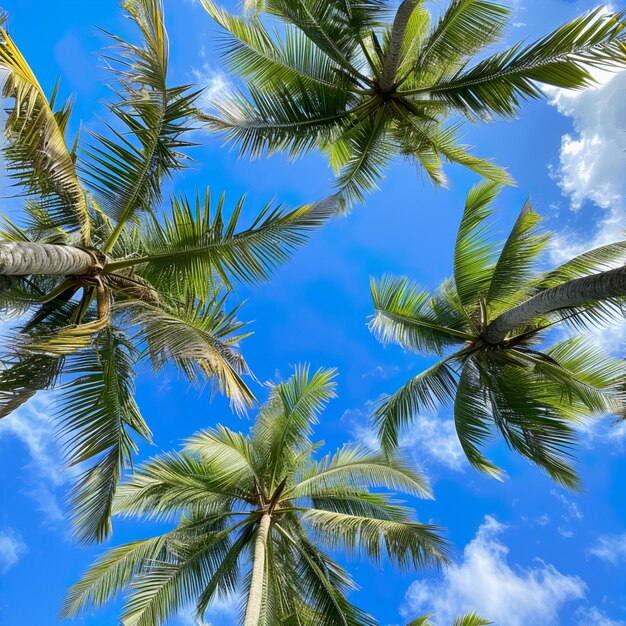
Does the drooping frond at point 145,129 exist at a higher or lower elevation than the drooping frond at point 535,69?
lower

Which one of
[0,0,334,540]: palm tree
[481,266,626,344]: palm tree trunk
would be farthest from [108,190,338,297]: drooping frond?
[481,266,626,344]: palm tree trunk

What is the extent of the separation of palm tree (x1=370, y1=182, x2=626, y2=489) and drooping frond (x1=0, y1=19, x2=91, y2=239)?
6.13m

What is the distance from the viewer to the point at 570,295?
7020mm

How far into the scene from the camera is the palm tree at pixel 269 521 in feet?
31.3

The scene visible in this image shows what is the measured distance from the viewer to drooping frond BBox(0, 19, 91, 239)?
4957 mm

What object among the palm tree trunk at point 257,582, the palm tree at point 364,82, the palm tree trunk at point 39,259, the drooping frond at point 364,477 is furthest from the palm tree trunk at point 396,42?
the palm tree trunk at point 257,582

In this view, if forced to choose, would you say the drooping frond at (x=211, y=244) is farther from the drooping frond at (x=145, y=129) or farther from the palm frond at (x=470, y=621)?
the palm frond at (x=470, y=621)

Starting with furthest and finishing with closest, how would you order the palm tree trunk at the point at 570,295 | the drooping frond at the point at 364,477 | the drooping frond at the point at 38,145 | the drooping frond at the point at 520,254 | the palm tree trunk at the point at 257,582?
1. the drooping frond at the point at 364,477
2. the drooping frond at the point at 520,254
3. the palm tree trunk at the point at 257,582
4. the palm tree trunk at the point at 570,295
5. the drooping frond at the point at 38,145

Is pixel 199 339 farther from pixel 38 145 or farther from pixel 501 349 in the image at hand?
pixel 501 349

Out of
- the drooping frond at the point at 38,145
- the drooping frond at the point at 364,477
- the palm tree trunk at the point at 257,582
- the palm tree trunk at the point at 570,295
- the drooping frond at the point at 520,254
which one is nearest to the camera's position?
the drooping frond at the point at 38,145

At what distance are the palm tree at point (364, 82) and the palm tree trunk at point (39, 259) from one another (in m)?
5.51

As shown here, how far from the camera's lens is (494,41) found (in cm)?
1036

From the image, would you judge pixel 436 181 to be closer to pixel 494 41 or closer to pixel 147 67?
pixel 494 41

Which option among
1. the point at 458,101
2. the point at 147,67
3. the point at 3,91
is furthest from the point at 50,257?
the point at 458,101
